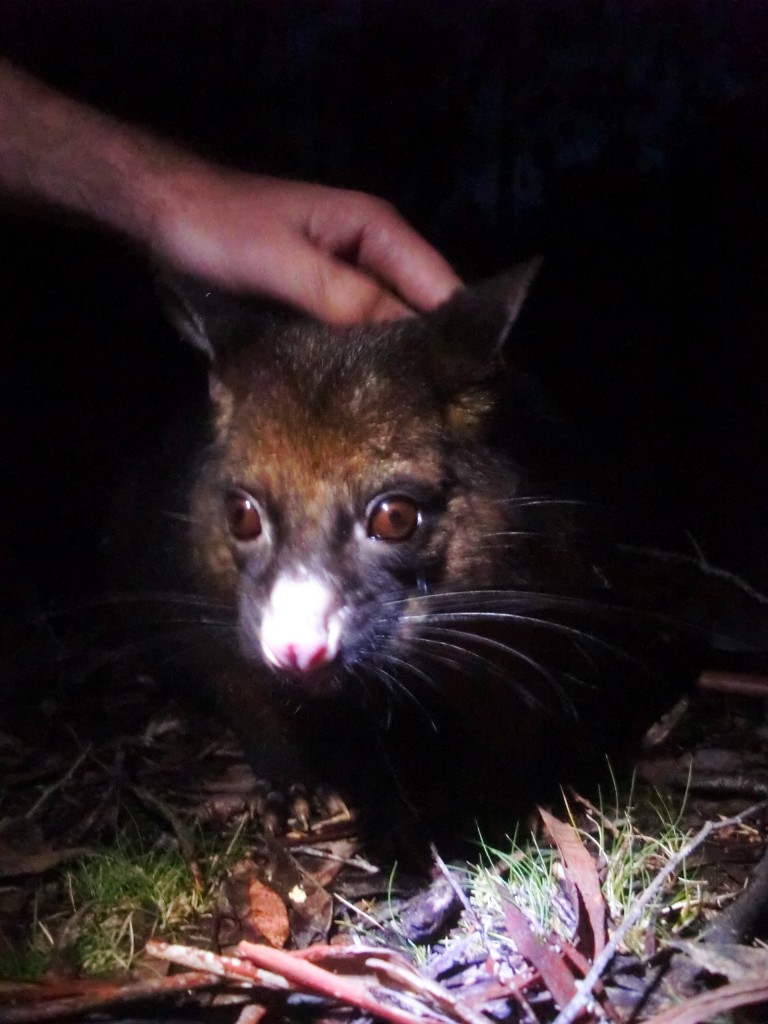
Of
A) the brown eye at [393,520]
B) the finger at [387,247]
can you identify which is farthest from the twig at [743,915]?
the finger at [387,247]

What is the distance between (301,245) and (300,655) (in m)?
1.00

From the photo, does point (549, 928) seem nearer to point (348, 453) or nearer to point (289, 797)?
point (289, 797)

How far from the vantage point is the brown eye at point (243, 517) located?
266 centimetres

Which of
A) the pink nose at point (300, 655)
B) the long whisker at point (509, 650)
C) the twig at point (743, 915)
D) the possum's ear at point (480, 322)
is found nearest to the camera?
the twig at point (743, 915)

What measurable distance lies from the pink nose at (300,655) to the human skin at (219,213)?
36.4 inches

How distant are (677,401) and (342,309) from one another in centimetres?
106

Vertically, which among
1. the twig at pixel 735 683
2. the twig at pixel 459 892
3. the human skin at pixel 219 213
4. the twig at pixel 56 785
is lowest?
the twig at pixel 459 892

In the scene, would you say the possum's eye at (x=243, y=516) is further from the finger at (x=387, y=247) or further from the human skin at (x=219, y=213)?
the finger at (x=387, y=247)

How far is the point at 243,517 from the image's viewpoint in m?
2.69

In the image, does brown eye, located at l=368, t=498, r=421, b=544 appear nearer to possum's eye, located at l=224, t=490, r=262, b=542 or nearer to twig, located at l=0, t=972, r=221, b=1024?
possum's eye, located at l=224, t=490, r=262, b=542

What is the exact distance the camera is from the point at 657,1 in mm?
1923

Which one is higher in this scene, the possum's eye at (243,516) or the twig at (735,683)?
the possum's eye at (243,516)

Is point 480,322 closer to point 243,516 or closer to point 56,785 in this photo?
point 243,516

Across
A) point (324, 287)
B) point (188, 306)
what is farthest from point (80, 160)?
point (324, 287)
